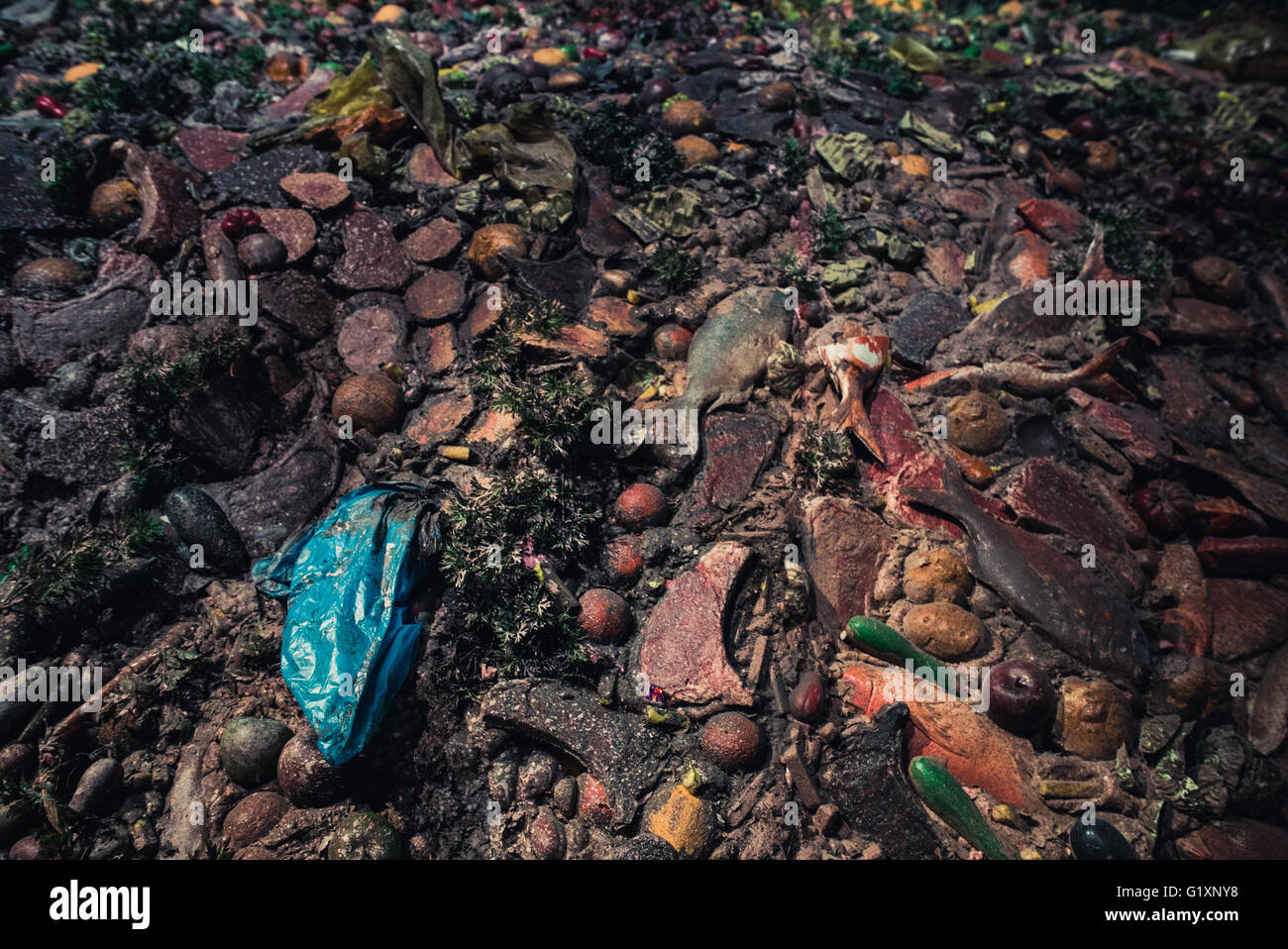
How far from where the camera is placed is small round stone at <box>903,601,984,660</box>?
4.23 meters

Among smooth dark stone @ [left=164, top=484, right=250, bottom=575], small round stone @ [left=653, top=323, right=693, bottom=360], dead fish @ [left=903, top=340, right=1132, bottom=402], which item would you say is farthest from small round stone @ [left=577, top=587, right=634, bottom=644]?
dead fish @ [left=903, top=340, right=1132, bottom=402]

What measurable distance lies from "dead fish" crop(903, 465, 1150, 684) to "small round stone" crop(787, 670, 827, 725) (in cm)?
147

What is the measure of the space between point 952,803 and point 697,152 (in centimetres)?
620

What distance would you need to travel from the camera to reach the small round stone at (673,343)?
5371 millimetres

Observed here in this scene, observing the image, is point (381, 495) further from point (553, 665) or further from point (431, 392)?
point (553, 665)

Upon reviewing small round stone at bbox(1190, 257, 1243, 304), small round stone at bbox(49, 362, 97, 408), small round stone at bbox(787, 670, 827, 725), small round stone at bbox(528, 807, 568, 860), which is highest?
small round stone at bbox(1190, 257, 1243, 304)

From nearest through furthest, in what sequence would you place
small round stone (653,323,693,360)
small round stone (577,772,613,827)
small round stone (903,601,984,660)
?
small round stone (577,772,613,827), small round stone (903,601,984,660), small round stone (653,323,693,360)

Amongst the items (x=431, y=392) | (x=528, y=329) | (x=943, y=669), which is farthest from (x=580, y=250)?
(x=943, y=669)

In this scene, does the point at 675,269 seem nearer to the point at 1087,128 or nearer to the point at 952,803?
the point at 952,803

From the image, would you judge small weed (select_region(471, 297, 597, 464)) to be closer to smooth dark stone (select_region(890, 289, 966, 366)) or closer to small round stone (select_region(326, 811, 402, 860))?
small round stone (select_region(326, 811, 402, 860))

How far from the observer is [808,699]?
4.00 m

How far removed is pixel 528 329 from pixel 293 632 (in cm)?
275

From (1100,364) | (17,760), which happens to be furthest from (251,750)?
(1100,364)

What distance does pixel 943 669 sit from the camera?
13.7 feet
